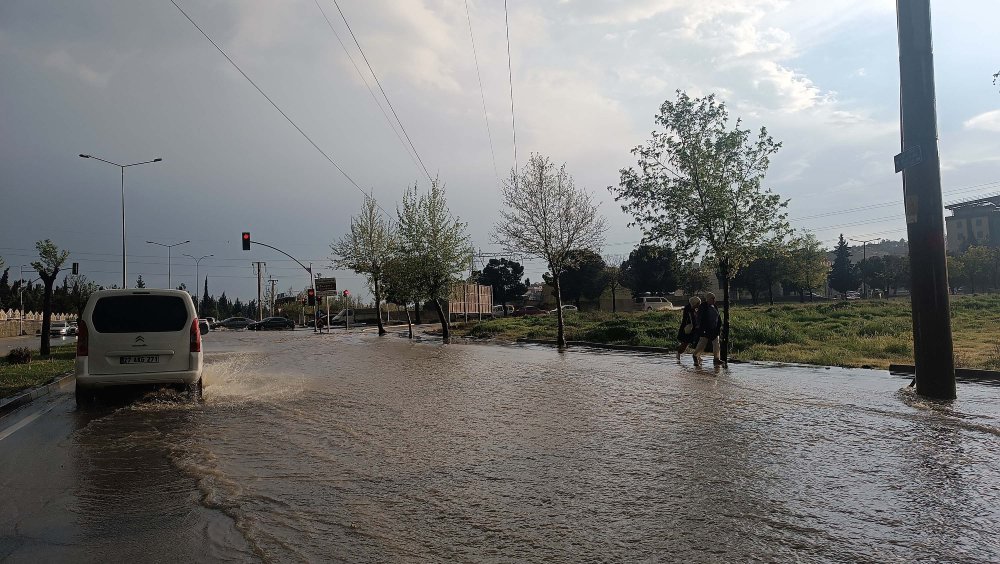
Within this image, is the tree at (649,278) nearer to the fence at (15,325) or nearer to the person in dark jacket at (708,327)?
the fence at (15,325)

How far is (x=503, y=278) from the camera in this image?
331 feet

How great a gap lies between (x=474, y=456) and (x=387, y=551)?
99.9 inches

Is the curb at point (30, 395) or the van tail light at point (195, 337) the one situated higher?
the van tail light at point (195, 337)

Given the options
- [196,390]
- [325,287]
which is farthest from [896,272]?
[196,390]

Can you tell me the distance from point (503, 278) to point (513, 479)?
95.3 metres

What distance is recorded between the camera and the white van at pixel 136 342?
9930 millimetres

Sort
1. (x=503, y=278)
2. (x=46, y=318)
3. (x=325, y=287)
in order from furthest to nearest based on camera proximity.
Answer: (x=503, y=278) → (x=325, y=287) → (x=46, y=318)

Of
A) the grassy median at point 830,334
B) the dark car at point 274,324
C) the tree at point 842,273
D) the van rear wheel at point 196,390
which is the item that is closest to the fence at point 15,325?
the dark car at point 274,324

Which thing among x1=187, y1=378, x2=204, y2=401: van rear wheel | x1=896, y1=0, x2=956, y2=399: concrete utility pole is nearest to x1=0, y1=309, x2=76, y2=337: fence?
x1=187, y1=378, x2=204, y2=401: van rear wheel

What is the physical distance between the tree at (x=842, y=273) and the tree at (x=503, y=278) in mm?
42638

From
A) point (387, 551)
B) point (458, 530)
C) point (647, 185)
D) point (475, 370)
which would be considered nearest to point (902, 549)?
point (458, 530)

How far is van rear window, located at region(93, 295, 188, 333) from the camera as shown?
1005 cm

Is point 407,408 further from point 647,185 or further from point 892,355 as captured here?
point 892,355

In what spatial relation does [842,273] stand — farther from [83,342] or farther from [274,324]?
[83,342]
